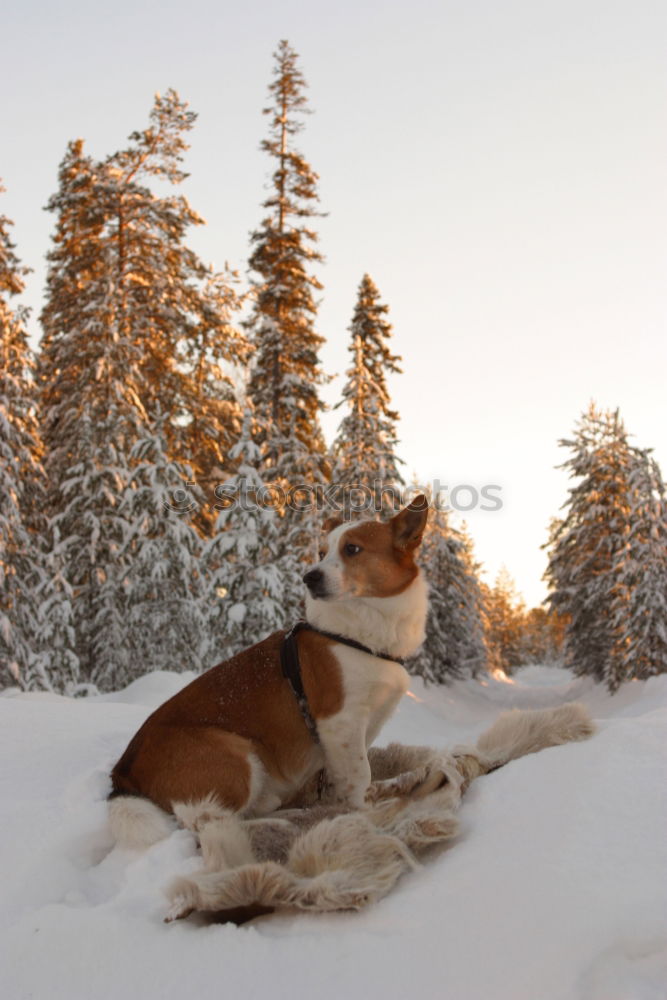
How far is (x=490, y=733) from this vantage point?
3.60m

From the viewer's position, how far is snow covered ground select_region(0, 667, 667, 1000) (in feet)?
5.41

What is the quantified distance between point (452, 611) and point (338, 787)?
74.4 feet

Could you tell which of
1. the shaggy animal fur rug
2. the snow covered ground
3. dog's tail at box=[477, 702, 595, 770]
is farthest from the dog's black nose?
the snow covered ground

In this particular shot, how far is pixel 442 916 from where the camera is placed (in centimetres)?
192

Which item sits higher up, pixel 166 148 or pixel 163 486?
pixel 166 148

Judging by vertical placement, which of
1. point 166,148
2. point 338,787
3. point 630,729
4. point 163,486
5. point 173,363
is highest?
point 166,148

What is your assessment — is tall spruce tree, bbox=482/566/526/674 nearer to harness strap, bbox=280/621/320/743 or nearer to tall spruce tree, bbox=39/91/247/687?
tall spruce tree, bbox=39/91/247/687

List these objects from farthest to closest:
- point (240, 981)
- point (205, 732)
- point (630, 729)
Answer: point (205, 732) < point (630, 729) < point (240, 981)

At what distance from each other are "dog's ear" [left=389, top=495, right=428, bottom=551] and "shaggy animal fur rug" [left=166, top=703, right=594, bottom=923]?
3.92 ft

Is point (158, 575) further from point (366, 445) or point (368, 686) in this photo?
point (368, 686)

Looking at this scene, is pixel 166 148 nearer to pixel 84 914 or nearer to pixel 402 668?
pixel 402 668

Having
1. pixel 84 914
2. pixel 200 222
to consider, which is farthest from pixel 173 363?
pixel 84 914

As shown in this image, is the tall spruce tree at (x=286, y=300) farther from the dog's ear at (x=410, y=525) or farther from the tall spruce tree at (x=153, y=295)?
the dog's ear at (x=410, y=525)

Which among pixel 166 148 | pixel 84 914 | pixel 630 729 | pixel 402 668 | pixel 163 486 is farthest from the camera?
pixel 166 148
